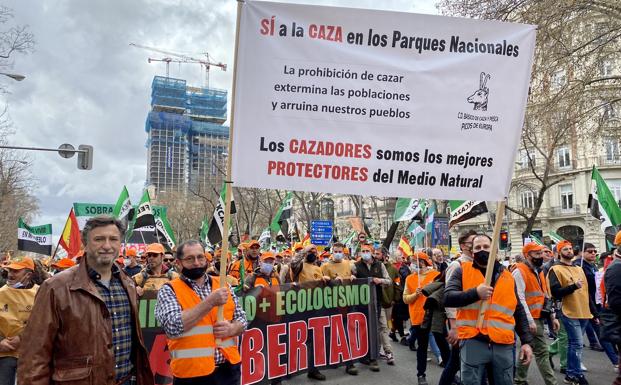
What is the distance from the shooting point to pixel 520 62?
12.9ft

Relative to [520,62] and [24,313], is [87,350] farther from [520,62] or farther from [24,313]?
[520,62]

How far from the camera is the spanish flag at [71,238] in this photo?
1274 centimetres

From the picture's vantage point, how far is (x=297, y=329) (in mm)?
7395

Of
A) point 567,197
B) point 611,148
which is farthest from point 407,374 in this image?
point 567,197

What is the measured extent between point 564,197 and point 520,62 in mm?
52350

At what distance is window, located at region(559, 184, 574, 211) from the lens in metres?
49.5

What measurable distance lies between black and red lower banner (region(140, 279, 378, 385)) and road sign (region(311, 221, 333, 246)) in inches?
624

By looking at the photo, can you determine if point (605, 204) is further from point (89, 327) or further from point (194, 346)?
point (89, 327)

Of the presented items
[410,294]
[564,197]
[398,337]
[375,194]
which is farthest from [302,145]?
[564,197]

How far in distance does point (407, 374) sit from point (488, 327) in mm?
4298

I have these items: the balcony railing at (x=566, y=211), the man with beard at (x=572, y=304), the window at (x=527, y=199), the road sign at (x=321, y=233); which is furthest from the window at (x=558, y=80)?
the window at (x=527, y=199)

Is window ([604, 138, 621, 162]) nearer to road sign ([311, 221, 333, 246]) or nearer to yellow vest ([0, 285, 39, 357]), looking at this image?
road sign ([311, 221, 333, 246])

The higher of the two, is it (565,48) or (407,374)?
(565,48)

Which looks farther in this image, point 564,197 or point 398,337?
point 564,197
